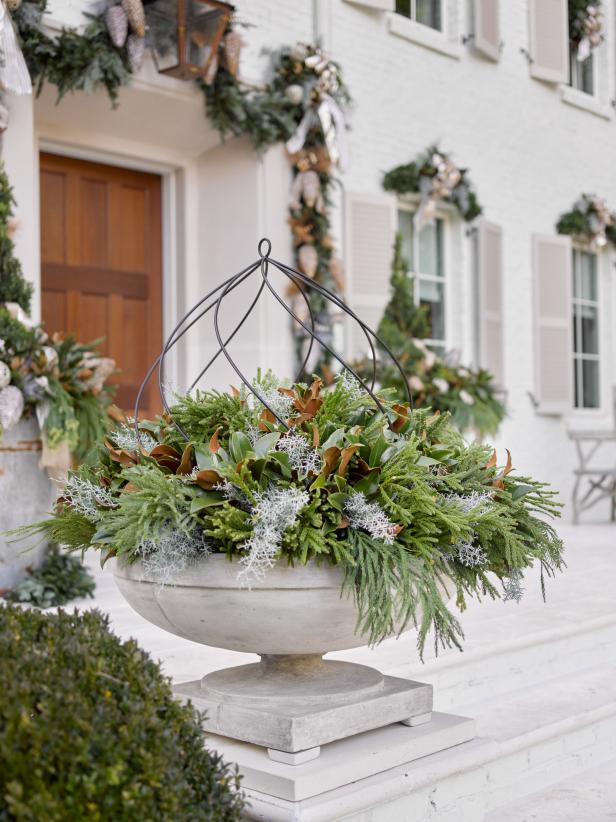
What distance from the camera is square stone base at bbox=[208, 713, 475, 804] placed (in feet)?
6.25

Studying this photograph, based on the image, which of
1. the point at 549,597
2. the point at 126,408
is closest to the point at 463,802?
the point at 549,597

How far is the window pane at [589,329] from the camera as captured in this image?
346 inches

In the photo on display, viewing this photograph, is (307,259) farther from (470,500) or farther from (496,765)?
(470,500)

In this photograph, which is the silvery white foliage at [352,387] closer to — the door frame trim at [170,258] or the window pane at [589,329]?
the door frame trim at [170,258]

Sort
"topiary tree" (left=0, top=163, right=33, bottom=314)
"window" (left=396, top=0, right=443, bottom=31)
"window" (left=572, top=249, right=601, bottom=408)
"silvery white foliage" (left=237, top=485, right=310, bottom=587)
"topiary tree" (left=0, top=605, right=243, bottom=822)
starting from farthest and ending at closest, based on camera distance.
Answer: "window" (left=572, top=249, right=601, bottom=408) < "window" (left=396, top=0, right=443, bottom=31) < "topiary tree" (left=0, top=163, right=33, bottom=314) < "silvery white foliage" (left=237, top=485, right=310, bottom=587) < "topiary tree" (left=0, top=605, right=243, bottom=822)

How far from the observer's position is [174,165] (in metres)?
5.86

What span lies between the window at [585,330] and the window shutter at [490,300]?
56.3 inches

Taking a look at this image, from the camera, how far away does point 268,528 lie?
5.93 ft

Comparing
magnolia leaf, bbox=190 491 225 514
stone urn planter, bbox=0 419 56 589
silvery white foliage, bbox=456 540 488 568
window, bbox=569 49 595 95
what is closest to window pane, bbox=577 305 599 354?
window, bbox=569 49 595 95

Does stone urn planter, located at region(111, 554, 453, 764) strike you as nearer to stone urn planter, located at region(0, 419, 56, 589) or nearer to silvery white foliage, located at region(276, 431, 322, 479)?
silvery white foliage, located at region(276, 431, 322, 479)

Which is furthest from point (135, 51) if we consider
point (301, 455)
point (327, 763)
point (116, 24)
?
point (327, 763)

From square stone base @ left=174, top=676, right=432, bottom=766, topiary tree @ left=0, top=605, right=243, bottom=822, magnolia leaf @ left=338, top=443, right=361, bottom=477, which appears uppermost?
magnolia leaf @ left=338, top=443, right=361, bottom=477

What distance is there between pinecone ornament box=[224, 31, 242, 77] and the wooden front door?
0.91m

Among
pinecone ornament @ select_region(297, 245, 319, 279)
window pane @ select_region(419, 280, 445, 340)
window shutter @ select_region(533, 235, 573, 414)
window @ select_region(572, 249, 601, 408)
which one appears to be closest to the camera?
pinecone ornament @ select_region(297, 245, 319, 279)
